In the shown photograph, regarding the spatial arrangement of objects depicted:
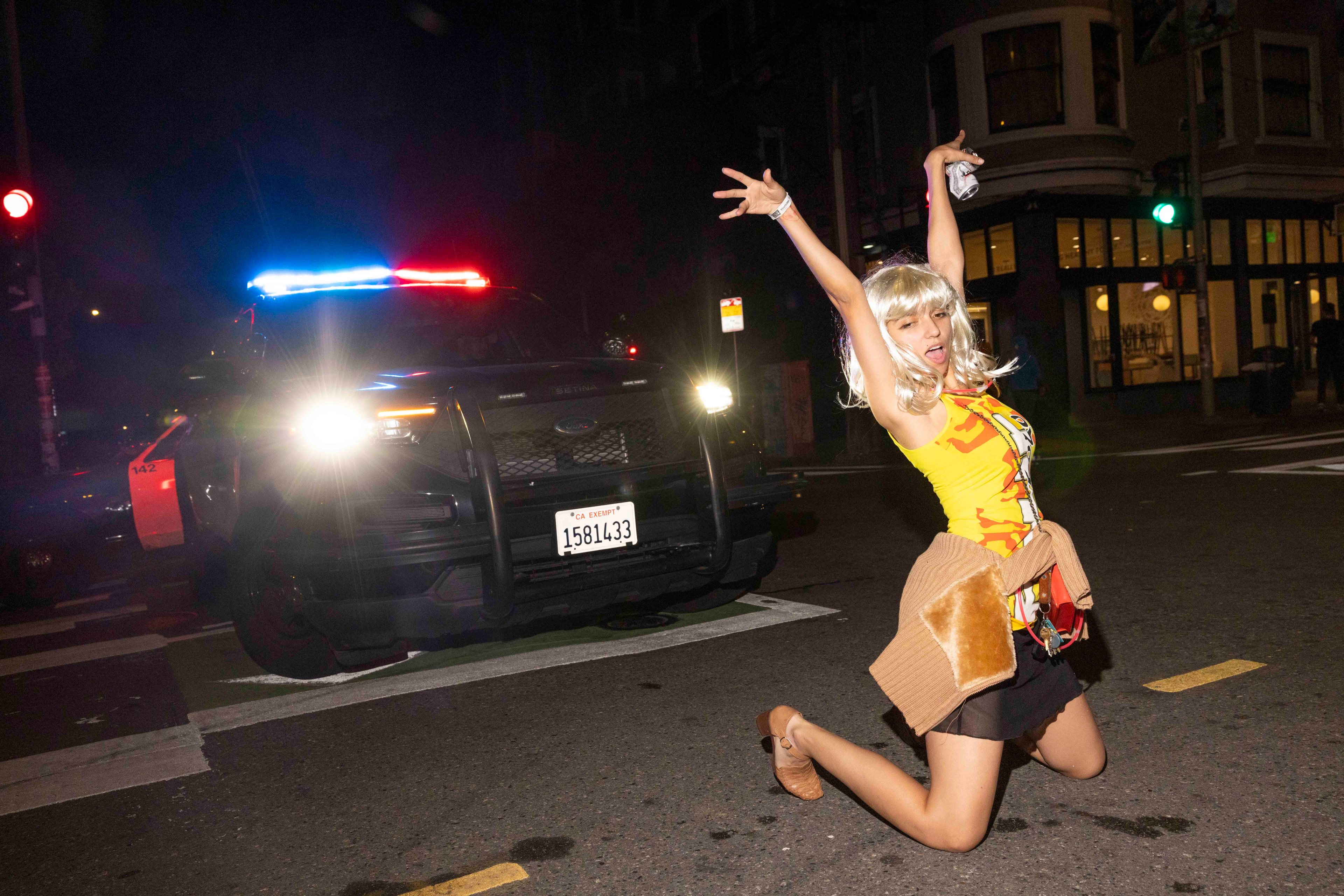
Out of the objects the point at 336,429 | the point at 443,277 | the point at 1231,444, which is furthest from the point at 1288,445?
the point at 336,429

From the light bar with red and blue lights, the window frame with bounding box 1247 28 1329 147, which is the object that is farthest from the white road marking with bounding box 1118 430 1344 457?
the window frame with bounding box 1247 28 1329 147

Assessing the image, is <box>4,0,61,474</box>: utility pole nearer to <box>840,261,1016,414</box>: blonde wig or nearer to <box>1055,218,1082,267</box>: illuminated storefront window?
<box>840,261,1016,414</box>: blonde wig

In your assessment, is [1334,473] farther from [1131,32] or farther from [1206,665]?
[1131,32]

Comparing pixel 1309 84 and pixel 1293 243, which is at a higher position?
pixel 1309 84

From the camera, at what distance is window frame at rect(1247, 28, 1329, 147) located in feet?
71.3

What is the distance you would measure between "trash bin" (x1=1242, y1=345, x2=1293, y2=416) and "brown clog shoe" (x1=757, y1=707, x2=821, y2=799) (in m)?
17.6

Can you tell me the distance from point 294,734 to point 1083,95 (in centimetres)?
1940

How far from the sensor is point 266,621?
16.9 feet

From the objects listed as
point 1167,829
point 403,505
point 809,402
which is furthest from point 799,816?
point 809,402

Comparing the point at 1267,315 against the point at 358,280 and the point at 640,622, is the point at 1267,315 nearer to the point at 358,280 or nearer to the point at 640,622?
the point at 640,622

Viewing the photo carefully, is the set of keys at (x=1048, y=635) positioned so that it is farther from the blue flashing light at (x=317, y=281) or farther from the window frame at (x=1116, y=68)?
the window frame at (x=1116, y=68)

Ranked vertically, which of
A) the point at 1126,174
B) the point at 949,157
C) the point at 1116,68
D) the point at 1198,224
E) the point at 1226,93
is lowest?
the point at 949,157

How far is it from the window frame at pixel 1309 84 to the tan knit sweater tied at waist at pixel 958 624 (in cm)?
2304

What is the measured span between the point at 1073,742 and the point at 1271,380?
57.3 ft
